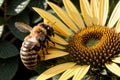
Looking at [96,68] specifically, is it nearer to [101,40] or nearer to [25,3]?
[101,40]

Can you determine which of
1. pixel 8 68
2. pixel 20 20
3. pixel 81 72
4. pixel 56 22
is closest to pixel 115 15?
pixel 56 22

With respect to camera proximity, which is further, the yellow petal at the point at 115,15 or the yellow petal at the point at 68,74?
the yellow petal at the point at 115,15

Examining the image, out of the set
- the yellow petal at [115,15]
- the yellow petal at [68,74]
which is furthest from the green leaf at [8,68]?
the yellow petal at [115,15]

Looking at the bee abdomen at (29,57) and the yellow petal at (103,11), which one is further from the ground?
the yellow petal at (103,11)

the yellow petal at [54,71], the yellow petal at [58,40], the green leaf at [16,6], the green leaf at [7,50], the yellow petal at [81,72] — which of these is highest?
the green leaf at [16,6]

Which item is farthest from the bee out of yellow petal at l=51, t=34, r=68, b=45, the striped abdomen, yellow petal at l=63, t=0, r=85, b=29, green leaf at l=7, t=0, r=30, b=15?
green leaf at l=7, t=0, r=30, b=15

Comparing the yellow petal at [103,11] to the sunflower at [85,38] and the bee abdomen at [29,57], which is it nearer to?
the sunflower at [85,38]

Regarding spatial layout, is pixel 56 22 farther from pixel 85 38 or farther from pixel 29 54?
pixel 29 54
